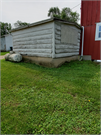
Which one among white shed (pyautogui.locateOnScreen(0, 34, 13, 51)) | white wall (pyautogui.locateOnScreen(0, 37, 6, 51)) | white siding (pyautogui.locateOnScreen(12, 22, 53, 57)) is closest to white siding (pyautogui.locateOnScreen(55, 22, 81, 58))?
white siding (pyautogui.locateOnScreen(12, 22, 53, 57))

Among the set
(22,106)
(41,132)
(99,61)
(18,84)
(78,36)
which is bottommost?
(41,132)

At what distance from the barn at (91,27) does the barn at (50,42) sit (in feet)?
2.05

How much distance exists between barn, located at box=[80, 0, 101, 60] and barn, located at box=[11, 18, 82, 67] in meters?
0.63

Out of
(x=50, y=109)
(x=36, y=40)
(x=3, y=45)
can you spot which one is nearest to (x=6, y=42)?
(x=3, y=45)

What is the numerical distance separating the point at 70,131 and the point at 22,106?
117 centimetres

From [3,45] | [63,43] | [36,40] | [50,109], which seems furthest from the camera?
[3,45]

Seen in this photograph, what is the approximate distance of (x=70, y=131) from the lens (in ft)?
5.27

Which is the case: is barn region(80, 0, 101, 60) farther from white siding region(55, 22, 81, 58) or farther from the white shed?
the white shed

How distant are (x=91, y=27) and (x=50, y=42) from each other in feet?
12.4

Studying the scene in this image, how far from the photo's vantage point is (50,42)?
5441 mm

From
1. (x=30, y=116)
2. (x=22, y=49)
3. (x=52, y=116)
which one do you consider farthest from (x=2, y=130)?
(x=22, y=49)

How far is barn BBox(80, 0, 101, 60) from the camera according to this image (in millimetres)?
6709

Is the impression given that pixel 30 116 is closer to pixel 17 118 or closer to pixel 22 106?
pixel 17 118

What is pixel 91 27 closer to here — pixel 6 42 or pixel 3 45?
pixel 6 42
